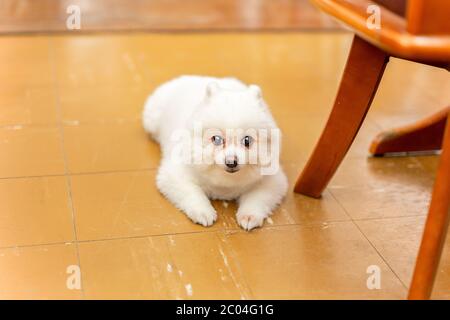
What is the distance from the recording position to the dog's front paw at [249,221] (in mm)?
1862

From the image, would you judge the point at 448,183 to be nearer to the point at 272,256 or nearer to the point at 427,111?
the point at 272,256

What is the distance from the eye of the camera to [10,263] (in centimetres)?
166

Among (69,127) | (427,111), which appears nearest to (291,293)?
(69,127)

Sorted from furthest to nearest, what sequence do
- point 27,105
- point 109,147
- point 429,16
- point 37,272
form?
1. point 27,105
2. point 109,147
3. point 37,272
4. point 429,16

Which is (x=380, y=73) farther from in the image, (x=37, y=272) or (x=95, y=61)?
(x=95, y=61)

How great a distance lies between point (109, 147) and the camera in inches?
90.9

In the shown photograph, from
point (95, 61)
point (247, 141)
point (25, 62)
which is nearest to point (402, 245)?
point (247, 141)

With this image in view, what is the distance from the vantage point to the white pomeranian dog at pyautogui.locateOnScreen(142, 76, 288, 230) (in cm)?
181

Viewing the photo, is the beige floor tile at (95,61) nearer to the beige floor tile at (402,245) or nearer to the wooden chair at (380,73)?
the wooden chair at (380,73)

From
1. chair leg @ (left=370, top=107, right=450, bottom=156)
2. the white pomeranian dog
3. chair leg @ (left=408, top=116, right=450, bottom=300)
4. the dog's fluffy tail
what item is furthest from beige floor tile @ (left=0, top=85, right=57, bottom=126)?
chair leg @ (left=408, top=116, right=450, bottom=300)

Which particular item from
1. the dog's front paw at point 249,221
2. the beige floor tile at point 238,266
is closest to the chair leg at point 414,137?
the beige floor tile at point 238,266

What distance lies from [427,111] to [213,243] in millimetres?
1366

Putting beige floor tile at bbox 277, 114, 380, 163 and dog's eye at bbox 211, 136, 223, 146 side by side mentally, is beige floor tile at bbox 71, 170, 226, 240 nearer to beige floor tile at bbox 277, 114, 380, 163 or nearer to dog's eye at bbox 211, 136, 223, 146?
dog's eye at bbox 211, 136, 223, 146

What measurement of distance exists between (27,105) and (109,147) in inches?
19.6
